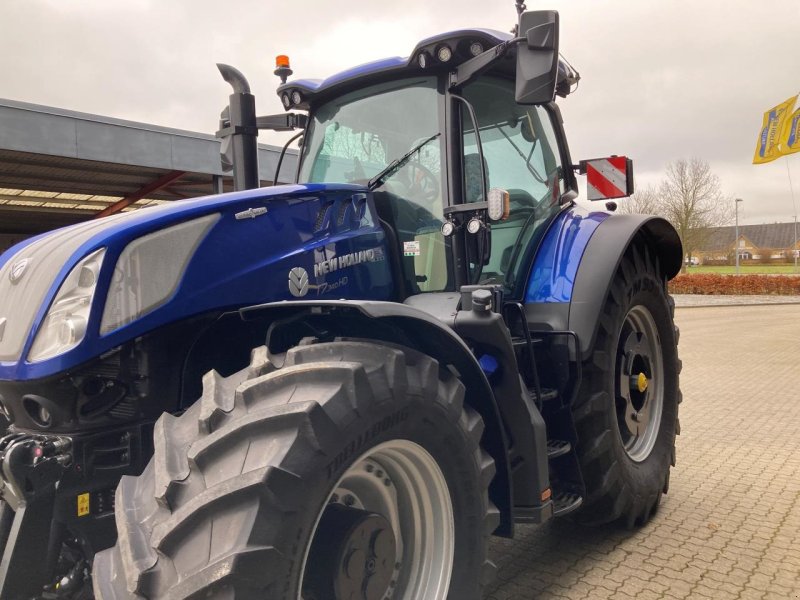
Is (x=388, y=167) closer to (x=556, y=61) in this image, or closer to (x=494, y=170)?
(x=494, y=170)

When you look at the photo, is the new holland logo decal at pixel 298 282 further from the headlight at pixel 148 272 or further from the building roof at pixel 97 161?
the building roof at pixel 97 161

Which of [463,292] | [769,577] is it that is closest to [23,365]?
[463,292]

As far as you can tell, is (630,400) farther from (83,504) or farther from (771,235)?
(771,235)

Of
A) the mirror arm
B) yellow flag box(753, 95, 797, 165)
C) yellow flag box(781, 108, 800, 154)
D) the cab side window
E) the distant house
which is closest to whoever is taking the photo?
the mirror arm

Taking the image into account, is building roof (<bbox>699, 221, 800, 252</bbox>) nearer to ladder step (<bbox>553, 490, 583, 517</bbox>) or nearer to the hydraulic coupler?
ladder step (<bbox>553, 490, 583, 517</bbox>)

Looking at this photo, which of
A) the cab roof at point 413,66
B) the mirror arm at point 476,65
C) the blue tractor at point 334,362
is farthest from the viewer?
the cab roof at point 413,66

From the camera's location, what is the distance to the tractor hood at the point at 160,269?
200cm

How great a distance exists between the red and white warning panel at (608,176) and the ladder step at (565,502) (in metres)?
1.75

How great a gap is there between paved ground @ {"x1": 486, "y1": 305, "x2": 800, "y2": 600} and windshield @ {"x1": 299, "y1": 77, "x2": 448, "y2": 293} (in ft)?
4.69

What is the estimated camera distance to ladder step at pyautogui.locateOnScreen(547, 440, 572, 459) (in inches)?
117

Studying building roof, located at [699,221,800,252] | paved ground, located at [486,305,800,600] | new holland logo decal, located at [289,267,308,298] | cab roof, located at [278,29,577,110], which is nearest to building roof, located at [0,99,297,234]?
cab roof, located at [278,29,577,110]

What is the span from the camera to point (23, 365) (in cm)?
198

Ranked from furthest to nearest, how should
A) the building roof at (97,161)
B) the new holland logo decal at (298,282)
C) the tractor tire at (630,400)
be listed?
1. the building roof at (97,161)
2. the tractor tire at (630,400)
3. the new holland logo decal at (298,282)

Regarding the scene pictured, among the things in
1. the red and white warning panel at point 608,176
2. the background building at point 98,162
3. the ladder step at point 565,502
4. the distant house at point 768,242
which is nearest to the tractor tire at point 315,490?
the ladder step at point 565,502
